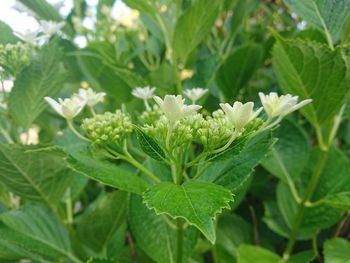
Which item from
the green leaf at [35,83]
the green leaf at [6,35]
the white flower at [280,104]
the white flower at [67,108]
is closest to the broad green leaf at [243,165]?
the white flower at [280,104]

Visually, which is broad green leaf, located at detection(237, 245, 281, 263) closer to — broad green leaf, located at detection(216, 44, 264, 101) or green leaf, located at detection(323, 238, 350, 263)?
green leaf, located at detection(323, 238, 350, 263)

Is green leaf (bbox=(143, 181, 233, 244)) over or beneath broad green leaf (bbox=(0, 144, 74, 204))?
beneath

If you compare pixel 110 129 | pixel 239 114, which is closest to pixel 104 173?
pixel 110 129

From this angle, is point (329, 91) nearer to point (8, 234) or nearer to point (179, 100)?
point (179, 100)

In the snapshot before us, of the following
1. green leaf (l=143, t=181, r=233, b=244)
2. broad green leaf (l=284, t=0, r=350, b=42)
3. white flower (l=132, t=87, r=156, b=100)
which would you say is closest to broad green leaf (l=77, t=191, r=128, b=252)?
white flower (l=132, t=87, r=156, b=100)

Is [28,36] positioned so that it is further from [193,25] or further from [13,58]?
[193,25]

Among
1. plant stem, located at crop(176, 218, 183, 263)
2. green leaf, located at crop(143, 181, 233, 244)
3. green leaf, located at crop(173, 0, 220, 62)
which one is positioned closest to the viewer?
green leaf, located at crop(143, 181, 233, 244)

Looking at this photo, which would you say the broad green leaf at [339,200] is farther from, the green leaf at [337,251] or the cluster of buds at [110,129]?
the cluster of buds at [110,129]

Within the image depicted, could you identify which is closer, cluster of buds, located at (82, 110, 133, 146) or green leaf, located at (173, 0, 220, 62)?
cluster of buds, located at (82, 110, 133, 146)
